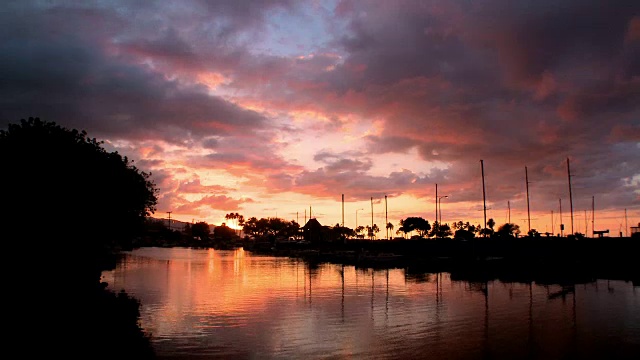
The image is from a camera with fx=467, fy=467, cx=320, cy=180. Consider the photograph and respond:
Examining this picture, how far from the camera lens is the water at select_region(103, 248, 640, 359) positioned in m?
21.6

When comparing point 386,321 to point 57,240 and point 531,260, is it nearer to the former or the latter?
point 57,240

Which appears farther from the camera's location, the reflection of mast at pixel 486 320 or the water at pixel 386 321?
the reflection of mast at pixel 486 320

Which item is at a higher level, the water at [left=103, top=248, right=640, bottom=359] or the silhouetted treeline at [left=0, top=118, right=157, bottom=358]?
the silhouetted treeline at [left=0, top=118, right=157, bottom=358]

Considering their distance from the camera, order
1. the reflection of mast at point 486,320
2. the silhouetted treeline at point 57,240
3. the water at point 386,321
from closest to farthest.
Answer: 1. the water at point 386,321
2. the reflection of mast at point 486,320
3. the silhouetted treeline at point 57,240

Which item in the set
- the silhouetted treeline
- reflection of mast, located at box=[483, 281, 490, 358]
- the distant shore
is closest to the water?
reflection of mast, located at box=[483, 281, 490, 358]

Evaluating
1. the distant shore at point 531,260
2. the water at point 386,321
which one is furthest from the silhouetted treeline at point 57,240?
the distant shore at point 531,260

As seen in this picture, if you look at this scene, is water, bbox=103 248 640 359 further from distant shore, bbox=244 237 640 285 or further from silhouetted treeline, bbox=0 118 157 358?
distant shore, bbox=244 237 640 285

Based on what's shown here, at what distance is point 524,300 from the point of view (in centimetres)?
3997

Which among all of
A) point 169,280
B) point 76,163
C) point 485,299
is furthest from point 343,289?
point 76,163

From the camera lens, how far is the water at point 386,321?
21.6m

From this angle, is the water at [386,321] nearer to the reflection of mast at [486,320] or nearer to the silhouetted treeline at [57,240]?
the reflection of mast at [486,320]

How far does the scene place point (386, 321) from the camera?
1139 inches

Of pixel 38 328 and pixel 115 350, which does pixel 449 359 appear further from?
pixel 38 328

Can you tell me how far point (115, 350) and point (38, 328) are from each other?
720 cm
